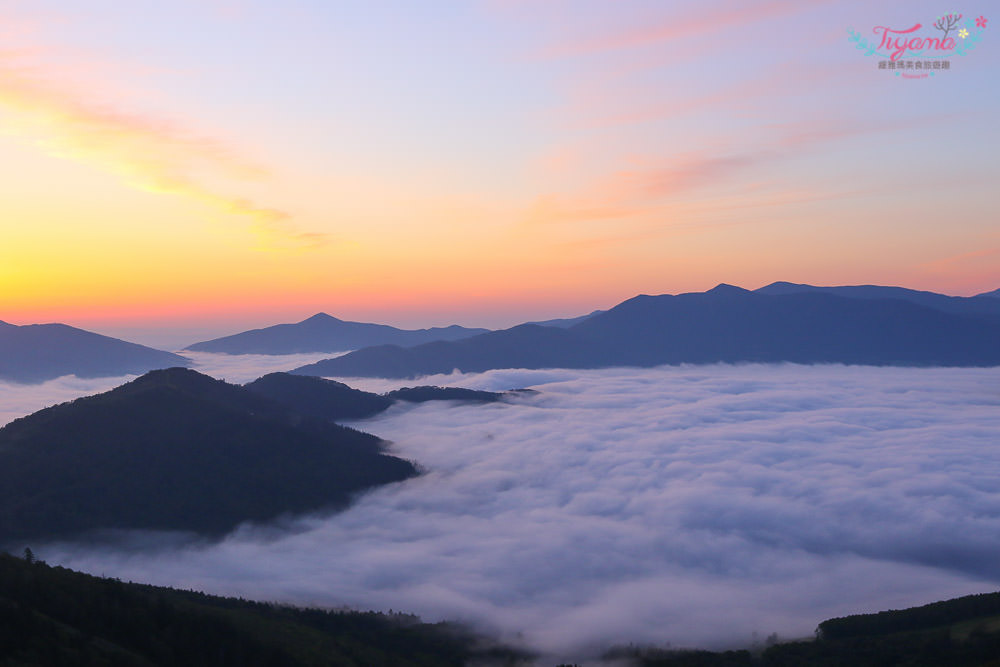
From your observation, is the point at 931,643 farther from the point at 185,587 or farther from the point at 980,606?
the point at 185,587

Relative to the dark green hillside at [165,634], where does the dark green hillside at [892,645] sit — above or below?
below

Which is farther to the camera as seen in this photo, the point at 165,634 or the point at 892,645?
the point at 892,645

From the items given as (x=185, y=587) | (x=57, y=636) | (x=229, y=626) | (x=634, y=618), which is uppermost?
(x=57, y=636)

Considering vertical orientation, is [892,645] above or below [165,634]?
below

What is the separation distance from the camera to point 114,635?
362 ft

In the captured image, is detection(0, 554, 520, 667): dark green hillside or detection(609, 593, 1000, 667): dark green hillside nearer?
detection(0, 554, 520, 667): dark green hillside

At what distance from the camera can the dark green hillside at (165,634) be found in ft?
325

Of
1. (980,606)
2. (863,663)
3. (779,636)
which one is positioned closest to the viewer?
(863,663)

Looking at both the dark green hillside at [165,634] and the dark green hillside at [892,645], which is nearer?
the dark green hillside at [165,634]

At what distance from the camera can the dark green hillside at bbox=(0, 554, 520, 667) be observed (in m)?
98.9

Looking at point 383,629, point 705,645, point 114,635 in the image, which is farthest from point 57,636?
point 705,645

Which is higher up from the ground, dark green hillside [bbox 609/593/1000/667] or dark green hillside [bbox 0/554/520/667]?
dark green hillside [bbox 0/554/520/667]

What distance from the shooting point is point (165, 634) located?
114750 millimetres

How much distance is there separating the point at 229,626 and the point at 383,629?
151 ft
